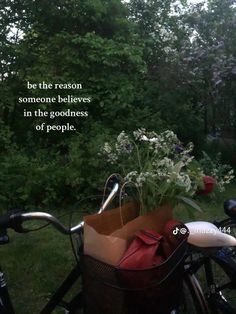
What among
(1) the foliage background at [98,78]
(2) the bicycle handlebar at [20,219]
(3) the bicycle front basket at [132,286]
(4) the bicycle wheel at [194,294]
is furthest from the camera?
(1) the foliage background at [98,78]

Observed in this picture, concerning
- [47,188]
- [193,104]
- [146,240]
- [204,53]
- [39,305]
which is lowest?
[39,305]

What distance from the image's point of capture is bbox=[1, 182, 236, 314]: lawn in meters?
3.22

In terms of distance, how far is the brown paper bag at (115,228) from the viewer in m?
1.49

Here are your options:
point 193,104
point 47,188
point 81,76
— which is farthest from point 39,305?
point 193,104

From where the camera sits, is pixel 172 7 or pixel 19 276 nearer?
pixel 19 276

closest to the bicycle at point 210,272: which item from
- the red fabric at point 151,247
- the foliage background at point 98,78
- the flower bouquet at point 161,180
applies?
the flower bouquet at point 161,180

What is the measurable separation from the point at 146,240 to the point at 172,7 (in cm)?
625

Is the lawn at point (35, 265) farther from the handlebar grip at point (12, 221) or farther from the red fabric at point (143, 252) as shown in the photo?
the red fabric at point (143, 252)

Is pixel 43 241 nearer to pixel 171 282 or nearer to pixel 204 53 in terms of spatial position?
pixel 171 282

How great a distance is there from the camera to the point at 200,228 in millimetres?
1997

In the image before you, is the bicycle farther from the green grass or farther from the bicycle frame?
the green grass

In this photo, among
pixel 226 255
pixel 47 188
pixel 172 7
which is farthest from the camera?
pixel 172 7

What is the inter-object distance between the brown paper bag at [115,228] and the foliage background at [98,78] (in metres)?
3.06

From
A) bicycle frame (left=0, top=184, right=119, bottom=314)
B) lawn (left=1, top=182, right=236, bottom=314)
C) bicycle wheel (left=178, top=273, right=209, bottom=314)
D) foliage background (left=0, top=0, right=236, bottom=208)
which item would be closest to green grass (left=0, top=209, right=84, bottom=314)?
lawn (left=1, top=182, right=236, bottom=314)
